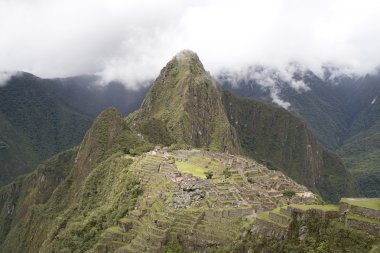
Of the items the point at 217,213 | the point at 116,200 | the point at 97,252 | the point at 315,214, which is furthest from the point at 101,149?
the point at 315,214

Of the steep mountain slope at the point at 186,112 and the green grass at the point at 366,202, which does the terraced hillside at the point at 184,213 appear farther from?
the steep mountain slope at the point at 186,112

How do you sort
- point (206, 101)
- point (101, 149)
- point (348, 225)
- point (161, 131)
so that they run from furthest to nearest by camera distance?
point (206, 101)
point (161, 131)
point (101, 149)
point (348, 225)

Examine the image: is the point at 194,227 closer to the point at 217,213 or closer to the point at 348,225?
the point at 217,213

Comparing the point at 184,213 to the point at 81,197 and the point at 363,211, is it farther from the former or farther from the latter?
the point at 81,197

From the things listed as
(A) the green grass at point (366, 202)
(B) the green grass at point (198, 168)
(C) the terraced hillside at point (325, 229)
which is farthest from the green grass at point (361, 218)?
(B) the green grass at point (198, 168)

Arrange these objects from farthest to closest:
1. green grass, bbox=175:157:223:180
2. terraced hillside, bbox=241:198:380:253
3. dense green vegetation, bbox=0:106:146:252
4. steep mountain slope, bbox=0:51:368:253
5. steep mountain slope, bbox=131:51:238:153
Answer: steep mountain slope, bbox=131:51:238:153
green grass, bbox=175:157:223:180
dense green vegetation, bbox=0:106:146:252
steep mountain slope, bbox=0:51:368:253
terraced hillside, bbox=241:198:380:253

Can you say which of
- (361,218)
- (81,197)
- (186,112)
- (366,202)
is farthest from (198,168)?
(186,112)

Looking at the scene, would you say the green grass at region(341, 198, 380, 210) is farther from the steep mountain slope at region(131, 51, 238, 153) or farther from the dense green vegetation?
the steep mountain slope at region(131, 51, 238, 153)

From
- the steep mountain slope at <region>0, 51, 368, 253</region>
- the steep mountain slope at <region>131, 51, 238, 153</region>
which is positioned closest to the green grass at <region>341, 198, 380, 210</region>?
the steep mountain slope at <region>0, 51, 368, 253</region>

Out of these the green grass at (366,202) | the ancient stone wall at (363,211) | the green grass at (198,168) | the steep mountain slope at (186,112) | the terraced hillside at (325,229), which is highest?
the steep mountain slope at (186,112)

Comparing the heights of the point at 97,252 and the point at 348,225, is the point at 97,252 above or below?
below

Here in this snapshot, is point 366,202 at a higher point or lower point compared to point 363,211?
higher
